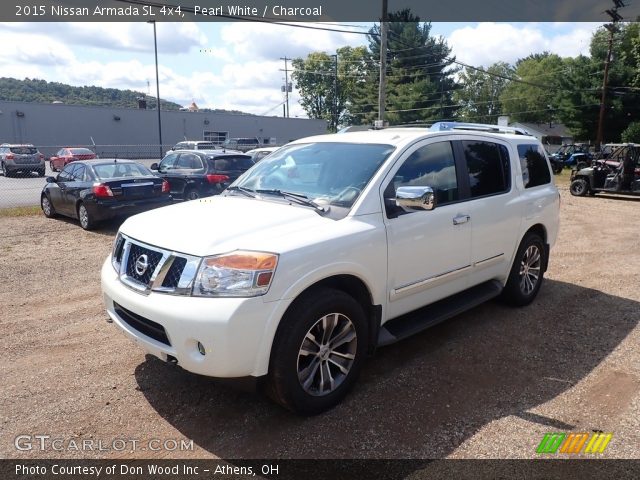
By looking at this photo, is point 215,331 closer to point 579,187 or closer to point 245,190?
point 245,190

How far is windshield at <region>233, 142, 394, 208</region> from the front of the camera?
3689 millimetres

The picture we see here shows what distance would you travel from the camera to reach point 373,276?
3.48 metres

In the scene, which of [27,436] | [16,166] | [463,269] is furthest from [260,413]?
[16,166]

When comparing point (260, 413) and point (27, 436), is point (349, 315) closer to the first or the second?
point (260, 413)

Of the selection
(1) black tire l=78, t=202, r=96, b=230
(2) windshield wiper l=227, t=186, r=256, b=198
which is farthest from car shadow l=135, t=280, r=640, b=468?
(1) black tire l=78, t=202, r=96, b=230

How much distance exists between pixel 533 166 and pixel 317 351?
368 centimetres

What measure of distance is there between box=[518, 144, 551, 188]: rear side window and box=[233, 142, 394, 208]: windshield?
2.19 m

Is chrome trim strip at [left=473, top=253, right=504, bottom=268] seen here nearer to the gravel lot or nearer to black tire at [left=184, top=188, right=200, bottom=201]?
the gravel lot

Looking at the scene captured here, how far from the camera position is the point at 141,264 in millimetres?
3229

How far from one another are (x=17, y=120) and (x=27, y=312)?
38.4 metres

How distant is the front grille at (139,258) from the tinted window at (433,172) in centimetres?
185

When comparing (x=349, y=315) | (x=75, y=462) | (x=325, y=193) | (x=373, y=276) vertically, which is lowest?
(x=75, y=462)

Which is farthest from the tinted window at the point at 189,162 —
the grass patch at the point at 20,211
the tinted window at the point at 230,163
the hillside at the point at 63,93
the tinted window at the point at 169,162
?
the hillside at the point at 63,93

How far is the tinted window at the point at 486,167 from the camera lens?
4531 mm
